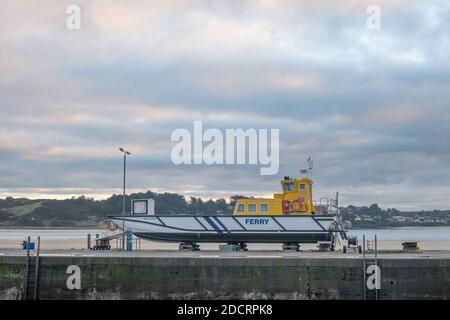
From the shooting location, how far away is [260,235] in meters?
40.7

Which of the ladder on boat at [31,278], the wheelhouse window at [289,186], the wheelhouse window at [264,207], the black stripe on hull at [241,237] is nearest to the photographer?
the ladder on boat at [31,278]

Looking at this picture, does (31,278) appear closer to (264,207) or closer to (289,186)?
(264,207)

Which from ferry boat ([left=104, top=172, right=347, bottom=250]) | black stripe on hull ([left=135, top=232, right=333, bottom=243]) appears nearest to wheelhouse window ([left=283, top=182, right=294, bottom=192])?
ferry boat ([left=104, top=172, right=347, bottom=250])

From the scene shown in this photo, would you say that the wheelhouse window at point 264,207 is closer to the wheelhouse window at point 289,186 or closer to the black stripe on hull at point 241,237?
the black stripe on hull at point 241,237

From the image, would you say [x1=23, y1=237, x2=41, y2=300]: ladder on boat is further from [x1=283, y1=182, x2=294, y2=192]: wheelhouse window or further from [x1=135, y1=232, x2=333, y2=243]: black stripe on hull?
[x1=283, y1=182, x2=294, y2=192]: wheelhouse window

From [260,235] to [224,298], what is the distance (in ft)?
47.4

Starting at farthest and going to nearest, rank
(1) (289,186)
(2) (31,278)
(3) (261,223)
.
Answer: (1) (289,186), (3) (261,223), (2) (31,278)

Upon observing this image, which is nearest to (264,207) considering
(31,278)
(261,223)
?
(261,223)

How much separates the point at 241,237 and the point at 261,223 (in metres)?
1.63

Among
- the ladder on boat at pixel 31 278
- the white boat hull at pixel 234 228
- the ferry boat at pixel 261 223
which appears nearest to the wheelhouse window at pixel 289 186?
the ferry boat at pixel 261 223

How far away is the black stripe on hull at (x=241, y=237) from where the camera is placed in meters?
40.2

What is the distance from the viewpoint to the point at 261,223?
40.8m

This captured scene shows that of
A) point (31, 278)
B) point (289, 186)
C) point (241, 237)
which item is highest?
point (289, 186)
